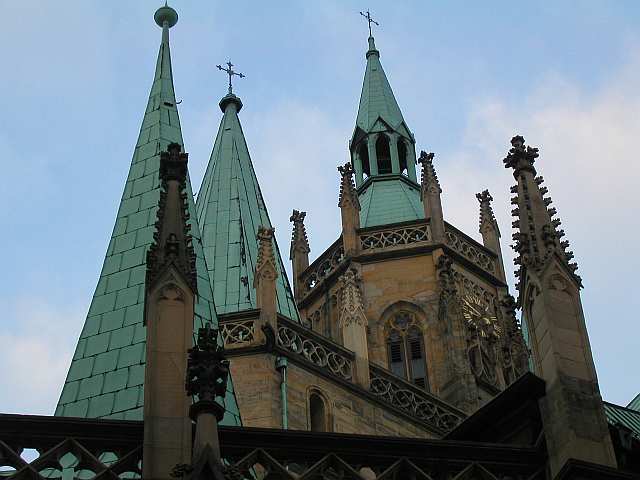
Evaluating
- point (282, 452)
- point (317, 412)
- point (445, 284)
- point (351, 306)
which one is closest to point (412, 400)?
point (351, 306)

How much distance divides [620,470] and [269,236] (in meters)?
13.7

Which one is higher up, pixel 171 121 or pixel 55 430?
pixel 171 121

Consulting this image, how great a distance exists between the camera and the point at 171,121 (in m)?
19.8

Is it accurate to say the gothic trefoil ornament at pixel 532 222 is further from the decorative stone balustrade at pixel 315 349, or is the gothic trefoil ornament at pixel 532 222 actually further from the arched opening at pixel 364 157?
the arched opening at pixel 364 157

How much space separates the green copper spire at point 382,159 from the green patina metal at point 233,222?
6674 mm

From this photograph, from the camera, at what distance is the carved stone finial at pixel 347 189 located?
33.9m

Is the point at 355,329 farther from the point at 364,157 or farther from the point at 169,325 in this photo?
the point at 364,157

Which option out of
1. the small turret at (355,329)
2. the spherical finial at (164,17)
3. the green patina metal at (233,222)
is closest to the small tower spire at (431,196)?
the green patina metal at (233,222)

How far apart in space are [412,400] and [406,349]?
6769 mm

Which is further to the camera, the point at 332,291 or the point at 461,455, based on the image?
the point at 332,291

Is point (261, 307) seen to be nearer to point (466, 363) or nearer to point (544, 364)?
point (466, 363)

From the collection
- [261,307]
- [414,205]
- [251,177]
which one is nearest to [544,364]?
[261,307]

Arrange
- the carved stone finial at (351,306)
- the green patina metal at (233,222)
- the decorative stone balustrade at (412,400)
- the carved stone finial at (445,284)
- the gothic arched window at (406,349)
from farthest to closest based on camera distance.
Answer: the carved stone finial at (445,284), the gothic arched window at (406,349), the carved stone finial at (351,306), the decorative stone balustrade at (412,400), the green patina metal at (233,222)

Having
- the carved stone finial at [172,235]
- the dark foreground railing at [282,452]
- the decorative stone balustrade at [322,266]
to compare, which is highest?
the decorative stone balustrade at [322,266]
